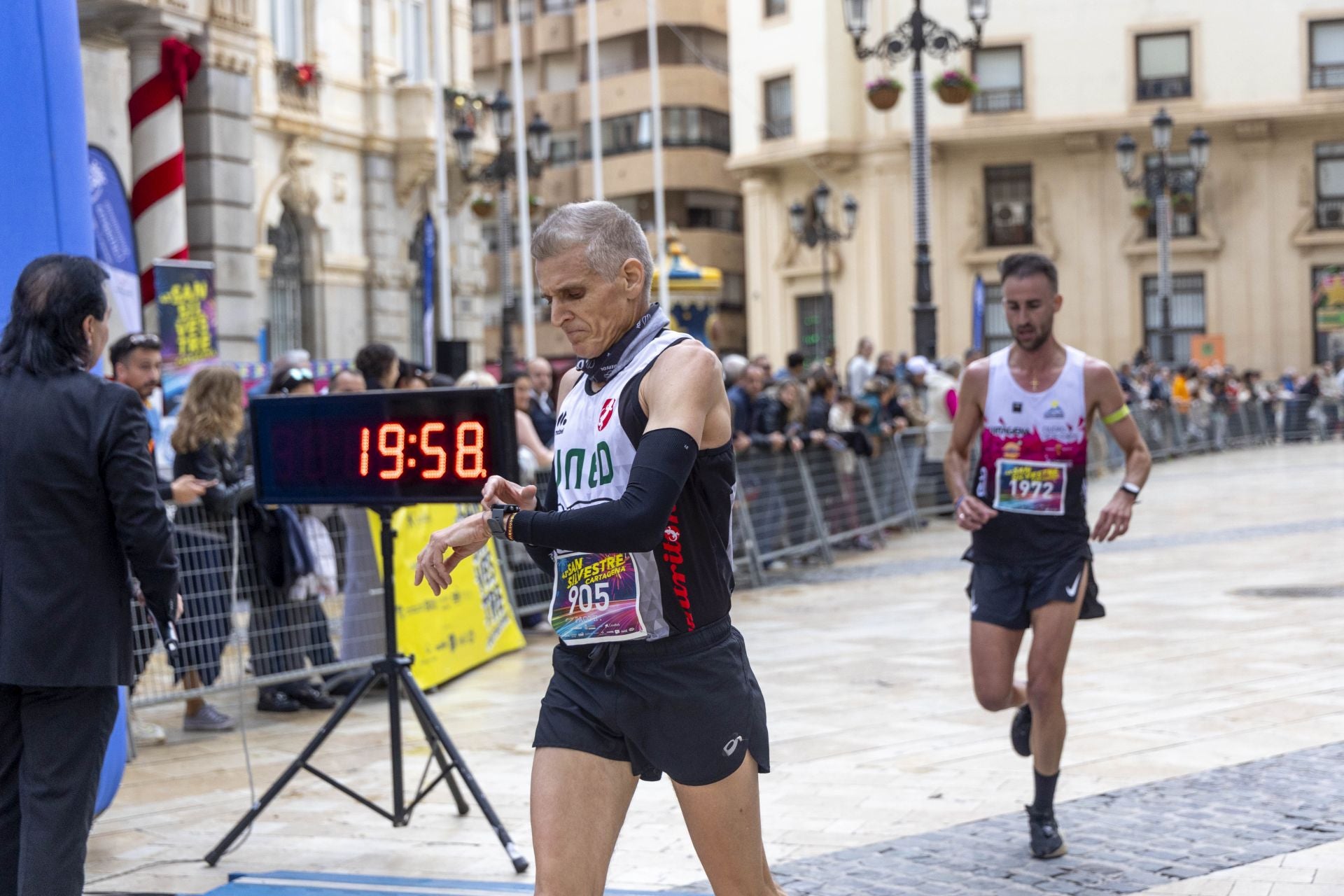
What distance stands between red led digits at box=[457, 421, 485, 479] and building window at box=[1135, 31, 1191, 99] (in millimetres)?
42672

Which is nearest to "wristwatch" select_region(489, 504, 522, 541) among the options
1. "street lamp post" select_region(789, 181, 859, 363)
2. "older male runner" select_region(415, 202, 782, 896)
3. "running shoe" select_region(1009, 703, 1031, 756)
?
"older male runner" select_region(415, 202, 782, 896)

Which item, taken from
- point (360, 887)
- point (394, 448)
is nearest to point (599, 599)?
point (360, 887)

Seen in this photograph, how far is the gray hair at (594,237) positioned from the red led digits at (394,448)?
2.55 metres

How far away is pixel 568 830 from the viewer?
3629mm

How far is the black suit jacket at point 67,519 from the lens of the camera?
4.43 m

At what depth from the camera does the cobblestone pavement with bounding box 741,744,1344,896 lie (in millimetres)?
5504

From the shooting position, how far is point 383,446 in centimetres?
623

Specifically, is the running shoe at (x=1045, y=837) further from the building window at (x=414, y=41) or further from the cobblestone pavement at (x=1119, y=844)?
the building window at (x=414, y=41)

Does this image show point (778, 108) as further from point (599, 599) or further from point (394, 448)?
point (599, 599)

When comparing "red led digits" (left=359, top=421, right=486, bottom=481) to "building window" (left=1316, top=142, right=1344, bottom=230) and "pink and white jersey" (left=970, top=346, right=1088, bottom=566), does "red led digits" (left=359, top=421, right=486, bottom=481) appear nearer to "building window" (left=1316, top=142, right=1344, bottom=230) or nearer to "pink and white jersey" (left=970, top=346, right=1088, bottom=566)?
"pink and white jersey" (left=970, top=346, right=1088, bottom=566)

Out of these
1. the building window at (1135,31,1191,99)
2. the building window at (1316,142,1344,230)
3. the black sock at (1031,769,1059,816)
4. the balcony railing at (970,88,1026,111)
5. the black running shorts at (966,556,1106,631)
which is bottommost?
the black sock at (1031,769,1059,816)

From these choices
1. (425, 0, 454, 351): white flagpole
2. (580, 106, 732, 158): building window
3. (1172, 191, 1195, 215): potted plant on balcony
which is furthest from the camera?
(580, 106, 732, 158): building window

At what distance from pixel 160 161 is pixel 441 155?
1216 centimetres

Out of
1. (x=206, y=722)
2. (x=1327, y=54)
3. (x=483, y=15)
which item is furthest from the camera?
(x=483, y=15)
